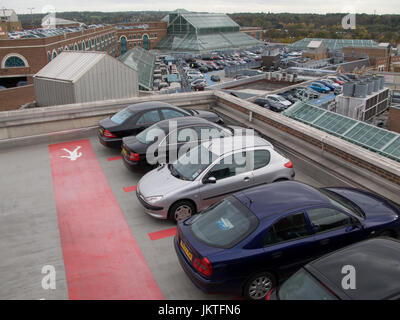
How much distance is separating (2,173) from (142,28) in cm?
10249

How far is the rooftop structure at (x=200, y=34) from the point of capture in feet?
307

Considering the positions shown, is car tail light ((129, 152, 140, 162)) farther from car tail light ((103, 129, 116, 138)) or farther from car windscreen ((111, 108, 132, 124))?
car windscreen ((111, 108, 132, 124))

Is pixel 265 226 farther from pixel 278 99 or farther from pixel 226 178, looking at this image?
pixel 278 99

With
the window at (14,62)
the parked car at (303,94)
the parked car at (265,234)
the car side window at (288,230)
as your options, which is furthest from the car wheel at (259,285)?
the window at (14,62)

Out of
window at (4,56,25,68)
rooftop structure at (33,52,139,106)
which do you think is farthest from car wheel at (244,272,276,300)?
window at (4,56,25,68)

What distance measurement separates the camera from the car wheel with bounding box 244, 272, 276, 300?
16.1 feet

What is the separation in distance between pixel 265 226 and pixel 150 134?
15.5 feet

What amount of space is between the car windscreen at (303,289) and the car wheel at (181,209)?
9.98 ft

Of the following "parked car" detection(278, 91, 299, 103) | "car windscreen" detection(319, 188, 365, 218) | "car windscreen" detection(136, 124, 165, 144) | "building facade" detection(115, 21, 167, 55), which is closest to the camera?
"car windscreen" detection(319, 188, 365, 218)

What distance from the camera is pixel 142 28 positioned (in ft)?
342

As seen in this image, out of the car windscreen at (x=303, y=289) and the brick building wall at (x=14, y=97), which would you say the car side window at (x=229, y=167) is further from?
the brick building wall at (x=14, y=97)

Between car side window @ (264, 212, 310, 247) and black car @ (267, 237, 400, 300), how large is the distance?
2.50 ft
